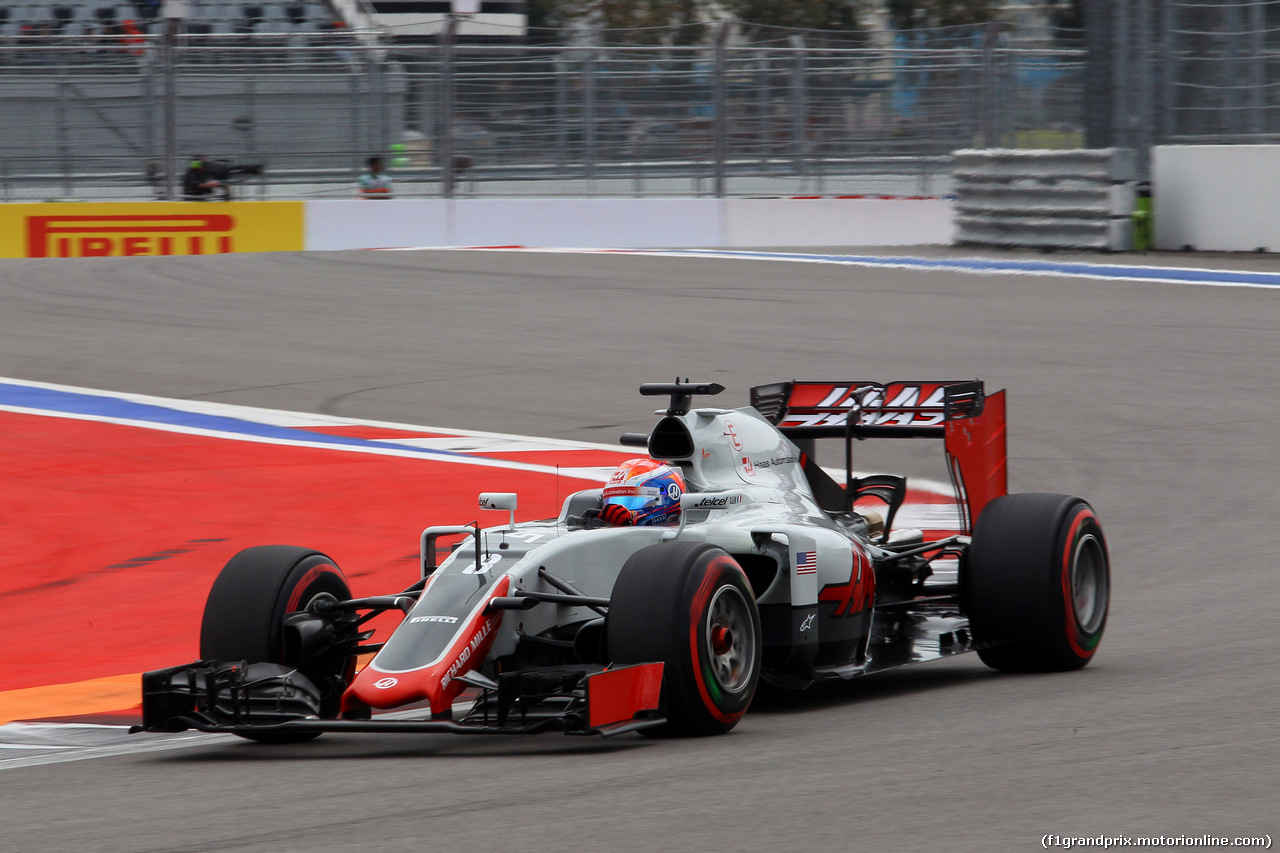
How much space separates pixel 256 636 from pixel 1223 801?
3.22 metres

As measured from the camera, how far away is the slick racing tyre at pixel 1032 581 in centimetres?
696

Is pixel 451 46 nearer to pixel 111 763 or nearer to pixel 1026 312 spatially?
pixel 1026 312

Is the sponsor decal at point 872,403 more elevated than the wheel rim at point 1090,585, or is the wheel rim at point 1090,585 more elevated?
the sponsor decal at point 872,403

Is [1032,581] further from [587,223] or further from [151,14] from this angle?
[151,14]

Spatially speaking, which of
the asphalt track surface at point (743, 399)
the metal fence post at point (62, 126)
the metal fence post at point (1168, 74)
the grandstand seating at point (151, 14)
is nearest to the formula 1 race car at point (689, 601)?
the asphalt track surface at point (743, 399)

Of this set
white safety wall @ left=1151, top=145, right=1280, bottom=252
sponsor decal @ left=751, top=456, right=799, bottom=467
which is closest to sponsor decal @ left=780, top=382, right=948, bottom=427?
sponsor decal @ left=751, top=456, right=799, bottom=467

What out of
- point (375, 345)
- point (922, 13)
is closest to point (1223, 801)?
point (375, 345)

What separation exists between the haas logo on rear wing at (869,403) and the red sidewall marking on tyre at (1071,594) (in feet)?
2.50

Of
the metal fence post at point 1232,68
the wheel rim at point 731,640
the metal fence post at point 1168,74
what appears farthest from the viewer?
the metal fence post at point 1168,74

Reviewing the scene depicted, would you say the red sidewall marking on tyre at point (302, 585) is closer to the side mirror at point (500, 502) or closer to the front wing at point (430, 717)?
the front wing at point (430, 717)

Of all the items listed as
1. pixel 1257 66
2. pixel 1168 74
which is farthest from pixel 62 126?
pixel 1257 66

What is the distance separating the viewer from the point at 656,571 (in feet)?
18.8

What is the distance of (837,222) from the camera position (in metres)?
26.6

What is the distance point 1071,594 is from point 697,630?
2052 mm
